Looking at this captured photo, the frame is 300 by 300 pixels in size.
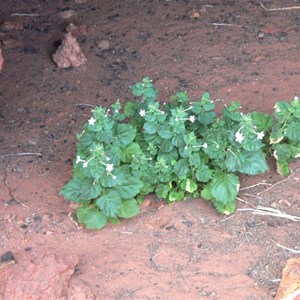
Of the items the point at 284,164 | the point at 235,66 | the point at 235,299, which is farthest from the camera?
the point at 235,66

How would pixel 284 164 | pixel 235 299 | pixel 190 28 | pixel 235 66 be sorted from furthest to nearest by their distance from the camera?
pixel 190 28, pixel 235 66, pixel 284 164, pixel 235 299

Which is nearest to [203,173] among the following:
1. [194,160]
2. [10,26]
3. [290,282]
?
[194,160]

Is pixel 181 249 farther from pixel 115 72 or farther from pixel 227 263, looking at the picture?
pixel 115 72

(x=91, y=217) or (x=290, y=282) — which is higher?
(x=290, y=282)

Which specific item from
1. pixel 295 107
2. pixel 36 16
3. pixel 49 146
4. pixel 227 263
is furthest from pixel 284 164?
pixel 36 16

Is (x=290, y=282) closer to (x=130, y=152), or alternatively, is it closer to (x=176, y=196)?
(x=176, y=196)

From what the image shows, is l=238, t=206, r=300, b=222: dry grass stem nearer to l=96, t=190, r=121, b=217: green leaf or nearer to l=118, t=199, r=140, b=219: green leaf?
l=118, t=199, r=140, b=219: green leaf
